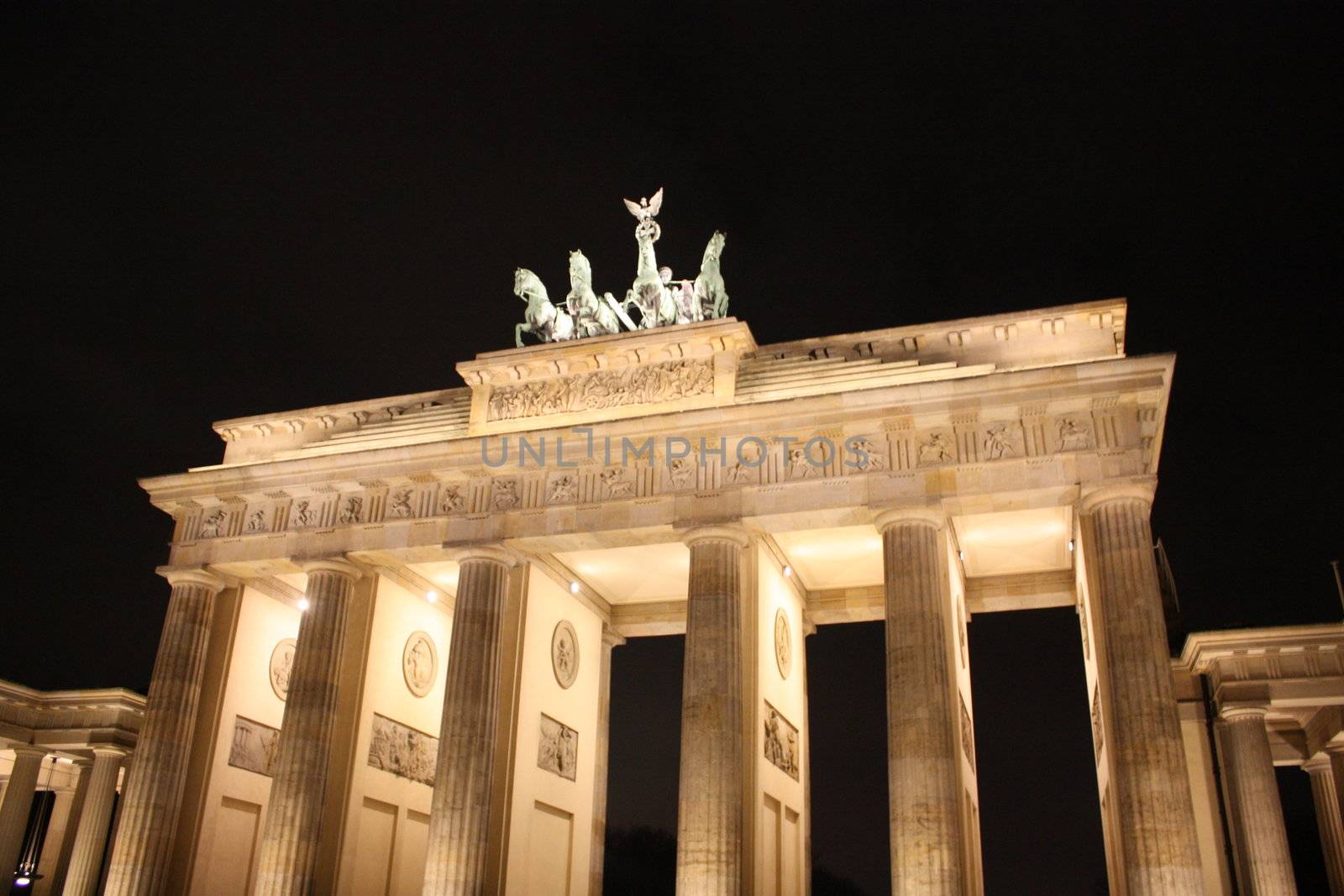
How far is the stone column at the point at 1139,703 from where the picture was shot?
19562mm

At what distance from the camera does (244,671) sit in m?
29.7

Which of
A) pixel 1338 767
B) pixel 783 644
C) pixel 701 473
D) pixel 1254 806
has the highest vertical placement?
pixel 701 473

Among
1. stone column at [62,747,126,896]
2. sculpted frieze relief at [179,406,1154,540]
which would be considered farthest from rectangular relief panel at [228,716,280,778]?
sculpted frieze relief at [179,406,1154,540]

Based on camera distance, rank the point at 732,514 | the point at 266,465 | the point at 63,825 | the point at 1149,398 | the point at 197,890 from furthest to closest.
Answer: the point at 63,825
the point at 266,465
the point at 197,890
the point at 732,514
the point at 1149,398

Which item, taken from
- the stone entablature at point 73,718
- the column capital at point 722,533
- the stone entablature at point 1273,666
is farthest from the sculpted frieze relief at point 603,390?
the stone entablature at point 73,718

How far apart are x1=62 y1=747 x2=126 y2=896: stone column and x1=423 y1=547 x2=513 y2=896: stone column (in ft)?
32.6

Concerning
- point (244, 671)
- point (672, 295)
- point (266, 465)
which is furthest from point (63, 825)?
point (672, 295)

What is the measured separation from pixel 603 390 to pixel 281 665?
39.4 feet

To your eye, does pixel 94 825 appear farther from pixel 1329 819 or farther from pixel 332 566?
pixel 1329 819

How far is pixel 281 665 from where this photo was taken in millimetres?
31328

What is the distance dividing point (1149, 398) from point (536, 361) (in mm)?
13506

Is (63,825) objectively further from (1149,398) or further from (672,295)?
(1149,398)

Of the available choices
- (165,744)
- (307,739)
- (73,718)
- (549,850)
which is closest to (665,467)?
(549,850)

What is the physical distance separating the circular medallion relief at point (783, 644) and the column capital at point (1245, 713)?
1045 centimetres
